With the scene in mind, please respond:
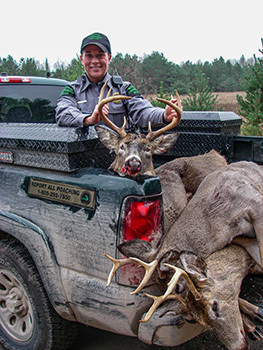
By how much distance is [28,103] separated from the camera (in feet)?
16.7

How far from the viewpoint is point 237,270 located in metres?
2.25

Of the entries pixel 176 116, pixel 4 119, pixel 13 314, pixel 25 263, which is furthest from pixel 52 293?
pixel 4 119

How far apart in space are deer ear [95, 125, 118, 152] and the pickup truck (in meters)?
0.07

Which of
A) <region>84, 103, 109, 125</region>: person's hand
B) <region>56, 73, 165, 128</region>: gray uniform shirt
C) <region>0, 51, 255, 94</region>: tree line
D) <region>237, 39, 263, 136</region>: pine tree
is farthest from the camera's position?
<region>0, 51, 255, 94</region>: tree line

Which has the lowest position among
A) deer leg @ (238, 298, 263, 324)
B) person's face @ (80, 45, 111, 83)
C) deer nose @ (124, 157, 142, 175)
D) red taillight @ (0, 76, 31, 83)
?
deer leg @ (238, 298, 263, 324)

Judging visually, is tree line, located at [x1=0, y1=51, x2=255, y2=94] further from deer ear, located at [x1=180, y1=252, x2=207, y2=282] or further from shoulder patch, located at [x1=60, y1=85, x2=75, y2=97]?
deer ear, located at [x1=180, y1=252, x2=207, y2=282]

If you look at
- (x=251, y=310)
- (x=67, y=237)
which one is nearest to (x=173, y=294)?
(x=251, y=310)

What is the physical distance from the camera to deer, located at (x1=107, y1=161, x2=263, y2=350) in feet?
6.55

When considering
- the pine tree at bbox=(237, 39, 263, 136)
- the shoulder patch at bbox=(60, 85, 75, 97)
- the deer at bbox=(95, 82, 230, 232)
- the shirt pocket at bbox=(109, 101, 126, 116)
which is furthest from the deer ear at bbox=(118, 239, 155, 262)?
the pine tree at bbox=(237, 39, 263, 136)

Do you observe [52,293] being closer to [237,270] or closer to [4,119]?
[237,270]

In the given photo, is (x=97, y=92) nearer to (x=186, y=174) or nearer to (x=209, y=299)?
(x=186, y=174)

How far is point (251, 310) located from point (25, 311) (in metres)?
1.81

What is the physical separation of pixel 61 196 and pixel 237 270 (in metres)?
1.26

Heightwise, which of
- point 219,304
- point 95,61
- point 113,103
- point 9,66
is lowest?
point 219,304
